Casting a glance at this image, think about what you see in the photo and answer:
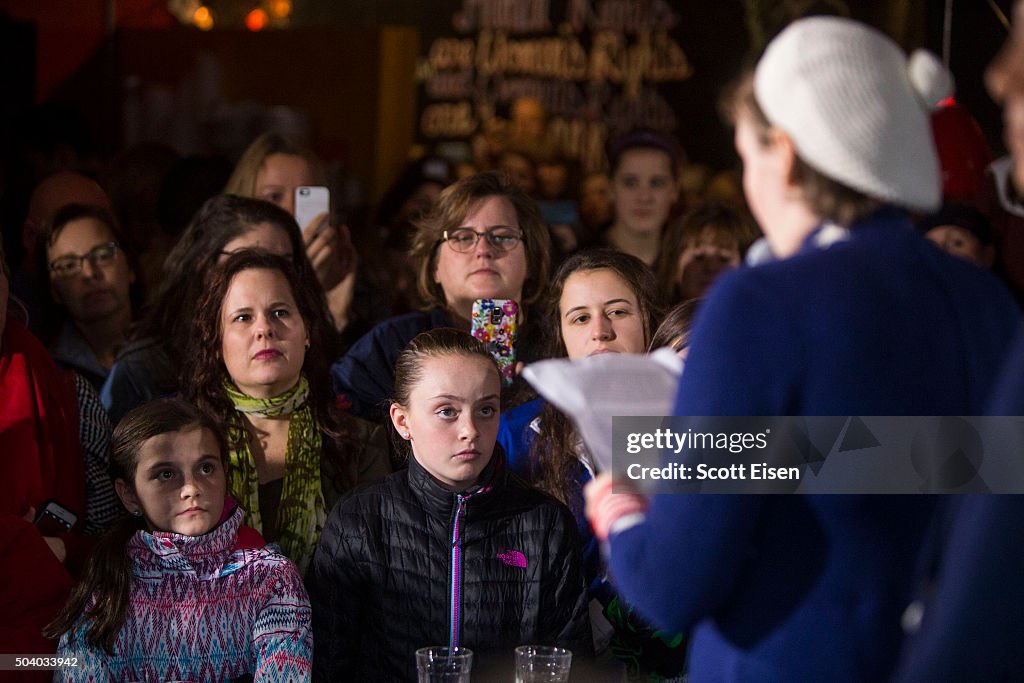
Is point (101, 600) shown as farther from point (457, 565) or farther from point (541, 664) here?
point (541, 664)

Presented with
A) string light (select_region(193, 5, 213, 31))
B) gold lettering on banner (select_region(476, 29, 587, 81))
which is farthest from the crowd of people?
string light (select_region(193, 5, 213, 31))

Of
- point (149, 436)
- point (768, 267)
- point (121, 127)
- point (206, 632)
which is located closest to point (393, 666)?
point (206, 632)

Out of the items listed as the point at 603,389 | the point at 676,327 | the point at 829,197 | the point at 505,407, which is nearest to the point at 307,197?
the point at 505,407

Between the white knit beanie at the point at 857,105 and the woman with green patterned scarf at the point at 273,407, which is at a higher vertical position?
the white knit beanie at the point at 857,105

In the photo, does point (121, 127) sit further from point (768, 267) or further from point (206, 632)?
point (768, 267)

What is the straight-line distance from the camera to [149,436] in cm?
244

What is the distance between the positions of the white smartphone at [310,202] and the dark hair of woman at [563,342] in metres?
1.06

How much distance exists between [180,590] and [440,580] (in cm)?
48

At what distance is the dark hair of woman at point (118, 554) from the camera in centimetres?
229

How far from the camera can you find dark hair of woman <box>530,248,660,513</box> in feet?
8.82

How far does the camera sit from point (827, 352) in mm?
1293

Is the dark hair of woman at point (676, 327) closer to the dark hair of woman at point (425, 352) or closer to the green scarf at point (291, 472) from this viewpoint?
the dark hair of woman at point (425, 352)

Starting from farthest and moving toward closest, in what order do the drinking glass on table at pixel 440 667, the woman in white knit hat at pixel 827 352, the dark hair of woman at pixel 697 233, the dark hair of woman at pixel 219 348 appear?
the dark hair of woman at pixel 697 233
the dark hair of woman at pixel 219 348
the drinking glass on table at pixel 440 667
the woman in white knit hat at pixel 827 352

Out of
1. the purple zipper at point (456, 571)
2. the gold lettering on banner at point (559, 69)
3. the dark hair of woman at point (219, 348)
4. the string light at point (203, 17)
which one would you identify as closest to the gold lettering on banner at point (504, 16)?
the gold lettering on banner at point (559, 69)
